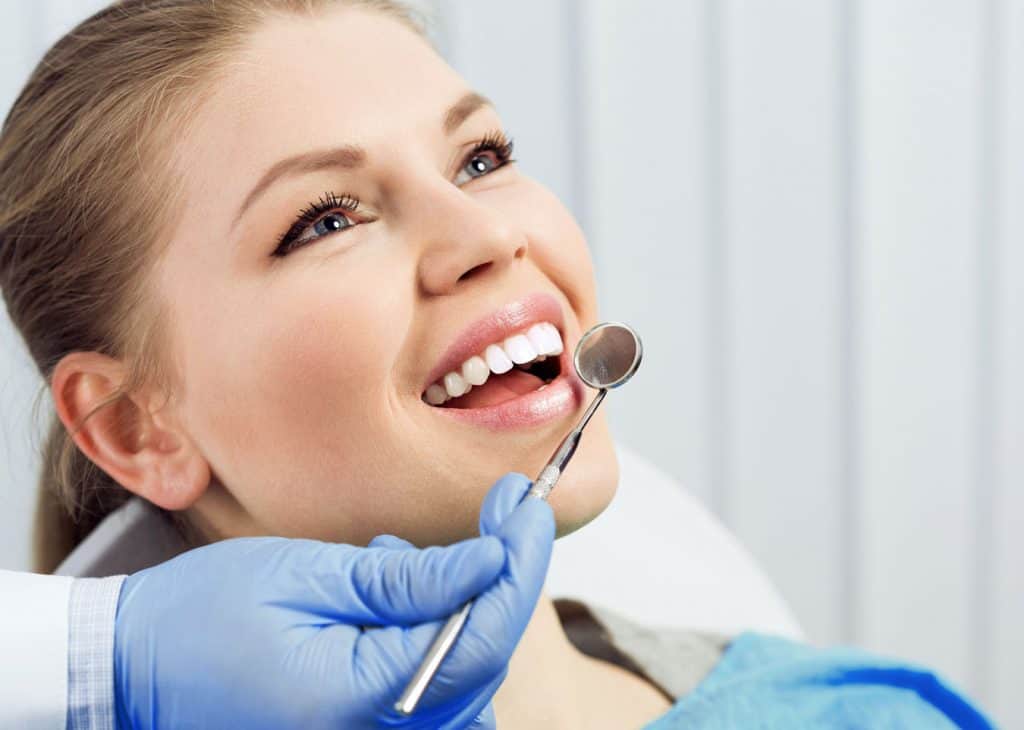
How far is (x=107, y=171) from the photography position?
1132mm

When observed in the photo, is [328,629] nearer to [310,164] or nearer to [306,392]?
[306,392]

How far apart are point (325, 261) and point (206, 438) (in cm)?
21

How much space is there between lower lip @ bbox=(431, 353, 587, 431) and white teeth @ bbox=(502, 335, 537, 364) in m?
0.04

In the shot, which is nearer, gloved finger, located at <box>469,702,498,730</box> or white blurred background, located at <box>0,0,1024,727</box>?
gloved finger, located at <box>469,702,498,730</box>

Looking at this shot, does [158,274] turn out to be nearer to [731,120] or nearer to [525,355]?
[525,355]

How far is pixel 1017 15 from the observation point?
1.93 metres

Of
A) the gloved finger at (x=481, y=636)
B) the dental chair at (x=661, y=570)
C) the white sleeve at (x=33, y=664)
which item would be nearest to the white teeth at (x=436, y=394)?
the gloved finger at (x=481, y=636)

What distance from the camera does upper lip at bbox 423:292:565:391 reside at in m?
1.04

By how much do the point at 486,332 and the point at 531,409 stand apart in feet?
0.26

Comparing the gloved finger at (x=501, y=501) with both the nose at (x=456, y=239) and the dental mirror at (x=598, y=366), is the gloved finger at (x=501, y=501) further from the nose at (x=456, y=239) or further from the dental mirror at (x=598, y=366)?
the nose at (x=456, y=239)

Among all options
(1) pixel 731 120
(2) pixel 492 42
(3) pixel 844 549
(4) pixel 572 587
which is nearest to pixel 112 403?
(4) pixel 572 587

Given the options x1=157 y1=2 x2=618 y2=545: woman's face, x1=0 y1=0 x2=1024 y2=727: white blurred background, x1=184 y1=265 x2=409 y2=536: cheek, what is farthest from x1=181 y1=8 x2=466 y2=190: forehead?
x1=0 y1=0 x2=1024 y2=727: white blurred background

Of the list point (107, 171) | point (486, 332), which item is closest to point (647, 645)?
point (486, 332)

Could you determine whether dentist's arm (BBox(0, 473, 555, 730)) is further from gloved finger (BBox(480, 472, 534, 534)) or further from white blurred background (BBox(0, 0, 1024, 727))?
white blurred background (BBox(0, 0, 1024, 727))
